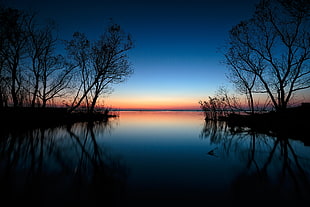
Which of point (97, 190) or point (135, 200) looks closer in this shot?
point (135, 200)

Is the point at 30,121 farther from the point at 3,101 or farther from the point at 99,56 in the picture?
the point at 99,56

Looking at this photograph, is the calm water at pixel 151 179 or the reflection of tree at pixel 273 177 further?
the reflection of tree at pixel 273 177

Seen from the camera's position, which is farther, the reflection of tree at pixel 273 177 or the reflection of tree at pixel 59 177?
the reflection of tree at pixel 273 177

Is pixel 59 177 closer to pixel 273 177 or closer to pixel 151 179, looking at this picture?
pixel 151 179

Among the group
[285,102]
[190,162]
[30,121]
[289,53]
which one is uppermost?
[289,53]

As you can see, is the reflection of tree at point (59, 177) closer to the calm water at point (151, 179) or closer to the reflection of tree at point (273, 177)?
the calm water at point (151, 179)

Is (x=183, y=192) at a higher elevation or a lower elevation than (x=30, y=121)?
lower

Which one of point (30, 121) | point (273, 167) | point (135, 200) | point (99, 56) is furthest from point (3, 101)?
point (273, 167)

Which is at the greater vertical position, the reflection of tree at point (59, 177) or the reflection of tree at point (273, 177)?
the reflection of tree at point (59, 177)

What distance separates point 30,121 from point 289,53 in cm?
1946

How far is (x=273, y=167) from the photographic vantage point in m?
3.52

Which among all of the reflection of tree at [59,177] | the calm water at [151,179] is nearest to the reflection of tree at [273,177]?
the calm water at [151,179]

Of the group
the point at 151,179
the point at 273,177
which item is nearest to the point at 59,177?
the point at 151,179

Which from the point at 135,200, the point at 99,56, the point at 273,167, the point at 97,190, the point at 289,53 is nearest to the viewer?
the point at 135,200
